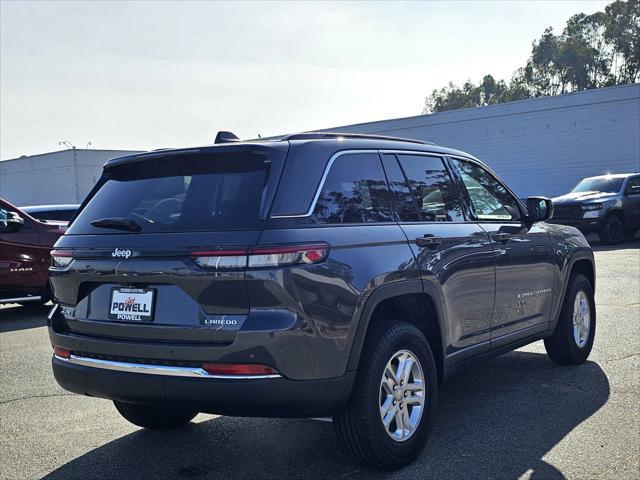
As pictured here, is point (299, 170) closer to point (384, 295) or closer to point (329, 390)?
point (384, 295)

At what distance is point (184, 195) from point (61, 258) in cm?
86

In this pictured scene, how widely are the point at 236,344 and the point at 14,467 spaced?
1.83m

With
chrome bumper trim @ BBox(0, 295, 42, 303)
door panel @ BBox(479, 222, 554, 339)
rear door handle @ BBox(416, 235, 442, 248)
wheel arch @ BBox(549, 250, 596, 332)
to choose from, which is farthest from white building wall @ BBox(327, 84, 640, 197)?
rear door handle @ BBox(416, 235, 442, 248)

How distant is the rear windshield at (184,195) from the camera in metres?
3.49

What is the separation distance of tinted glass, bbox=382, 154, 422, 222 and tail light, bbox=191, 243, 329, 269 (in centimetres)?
99

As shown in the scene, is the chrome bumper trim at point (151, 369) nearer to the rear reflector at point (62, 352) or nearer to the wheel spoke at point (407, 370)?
the rear reflector at point (62, 352)

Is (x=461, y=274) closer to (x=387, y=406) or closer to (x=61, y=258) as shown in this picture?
(x=387, y=406)

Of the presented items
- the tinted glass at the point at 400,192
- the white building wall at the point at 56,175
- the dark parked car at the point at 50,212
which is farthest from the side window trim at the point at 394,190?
the white building wall at the point at 56,175

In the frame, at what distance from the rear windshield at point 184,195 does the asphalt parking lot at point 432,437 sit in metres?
1.41

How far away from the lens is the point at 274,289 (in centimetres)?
327

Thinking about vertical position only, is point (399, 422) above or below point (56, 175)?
below

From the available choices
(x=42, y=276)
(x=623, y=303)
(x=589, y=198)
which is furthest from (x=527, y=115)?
(x=42, y=276)

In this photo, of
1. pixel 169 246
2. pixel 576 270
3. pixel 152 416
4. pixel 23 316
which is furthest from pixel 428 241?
pixel 23 316

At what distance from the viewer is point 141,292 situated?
3564 millimetres
